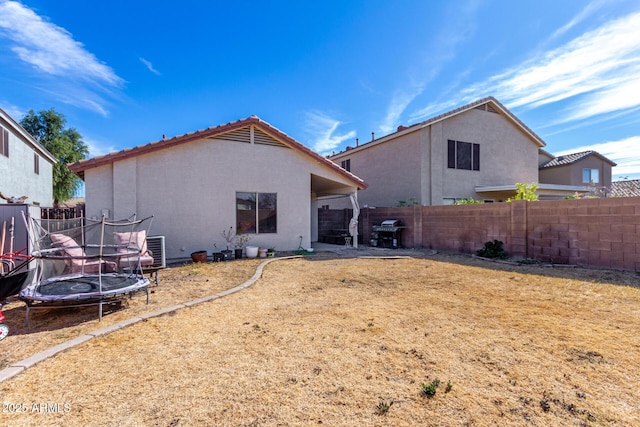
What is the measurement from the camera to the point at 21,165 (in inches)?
642

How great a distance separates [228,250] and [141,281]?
5141 millimetres

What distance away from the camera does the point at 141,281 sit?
5555mm

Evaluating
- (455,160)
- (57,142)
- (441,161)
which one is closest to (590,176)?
(455,160)

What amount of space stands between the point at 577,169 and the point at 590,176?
1.83 metres

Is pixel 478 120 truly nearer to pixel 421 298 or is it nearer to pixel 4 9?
pixel 421 298

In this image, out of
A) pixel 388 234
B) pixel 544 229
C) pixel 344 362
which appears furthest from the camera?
pixel 388 234

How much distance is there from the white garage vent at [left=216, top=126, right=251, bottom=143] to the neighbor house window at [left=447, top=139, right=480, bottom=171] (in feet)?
38.1

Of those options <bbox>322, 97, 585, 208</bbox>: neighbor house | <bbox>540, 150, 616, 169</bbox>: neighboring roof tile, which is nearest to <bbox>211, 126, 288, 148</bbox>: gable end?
<bbox>322, 97, 585, 208</bbox>: neighbor house

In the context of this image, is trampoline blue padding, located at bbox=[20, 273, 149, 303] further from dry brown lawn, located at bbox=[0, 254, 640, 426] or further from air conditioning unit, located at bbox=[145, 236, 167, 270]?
air conditioning unit, located at bbox=[145, 236, 167, 270]

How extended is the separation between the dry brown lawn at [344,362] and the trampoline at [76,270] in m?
0.37

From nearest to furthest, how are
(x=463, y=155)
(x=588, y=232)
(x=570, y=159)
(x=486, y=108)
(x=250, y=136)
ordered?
(x=588, y=232)
(x=250, y=136)
(x=463, y=155)
(x=486, y=108)
(x=570, y=159)

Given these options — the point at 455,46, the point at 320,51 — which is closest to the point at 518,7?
the point at 455,46

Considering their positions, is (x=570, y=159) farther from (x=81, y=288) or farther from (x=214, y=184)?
(x=81, y=288)

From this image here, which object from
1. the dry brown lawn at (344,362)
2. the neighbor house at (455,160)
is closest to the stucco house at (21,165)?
the dry brown lawn at (344,362)
